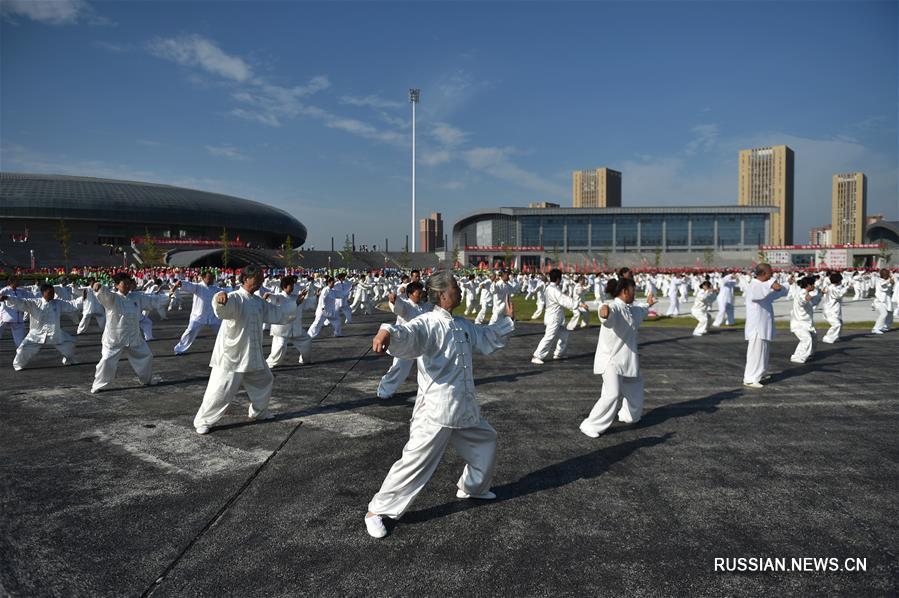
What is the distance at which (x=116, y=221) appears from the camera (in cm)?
8512

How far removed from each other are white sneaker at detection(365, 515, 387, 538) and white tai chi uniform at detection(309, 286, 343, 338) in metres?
9.86

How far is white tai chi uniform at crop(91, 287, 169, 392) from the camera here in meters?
8.42

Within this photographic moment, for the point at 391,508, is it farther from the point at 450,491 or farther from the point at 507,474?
the point at 507,474

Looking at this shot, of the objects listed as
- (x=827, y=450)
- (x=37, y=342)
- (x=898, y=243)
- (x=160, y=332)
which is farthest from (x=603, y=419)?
(x=898, y=243)

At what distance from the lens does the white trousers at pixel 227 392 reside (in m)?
6.33

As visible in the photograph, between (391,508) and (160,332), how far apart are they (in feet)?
51.0

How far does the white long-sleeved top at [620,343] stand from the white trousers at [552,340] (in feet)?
15.5

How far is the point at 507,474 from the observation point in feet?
16.4

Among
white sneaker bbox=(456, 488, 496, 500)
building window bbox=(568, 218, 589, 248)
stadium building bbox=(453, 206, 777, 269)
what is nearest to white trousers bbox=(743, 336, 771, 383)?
white sneaker bbox=(456, 488, 496, 500)

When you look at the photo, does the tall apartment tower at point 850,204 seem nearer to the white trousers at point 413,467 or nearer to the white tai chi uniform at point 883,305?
the white tai chi uniform at point 883,305

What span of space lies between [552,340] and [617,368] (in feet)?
16.5

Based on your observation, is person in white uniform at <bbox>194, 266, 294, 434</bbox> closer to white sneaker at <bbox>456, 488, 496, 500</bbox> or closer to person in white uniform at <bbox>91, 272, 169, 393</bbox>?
person in white uniform at <bbox>91, 272, 169, 393</bbox>

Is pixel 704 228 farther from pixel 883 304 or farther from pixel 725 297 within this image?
pixel 883 304

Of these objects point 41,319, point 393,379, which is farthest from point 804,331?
point 41,319
